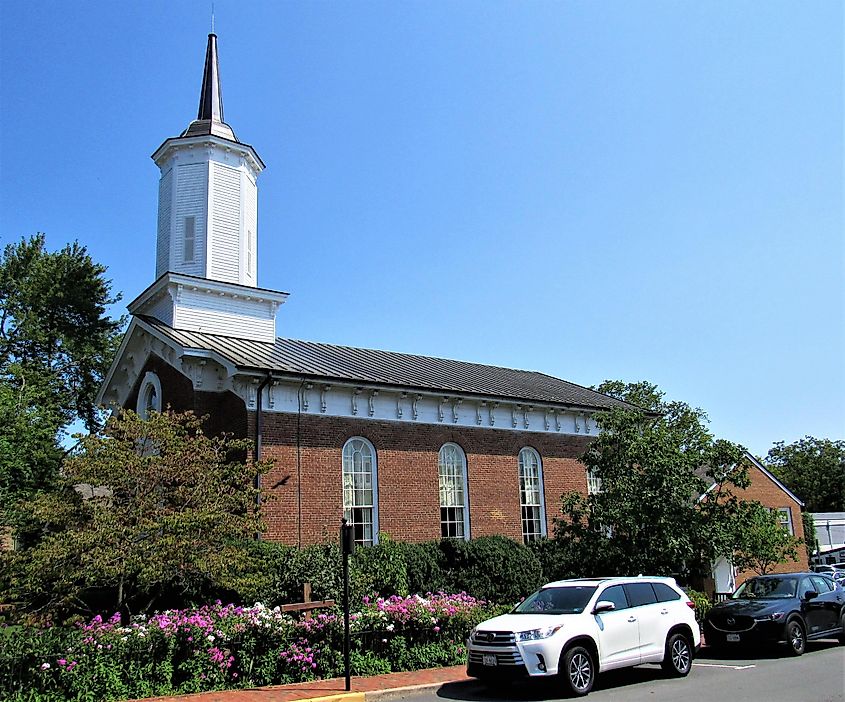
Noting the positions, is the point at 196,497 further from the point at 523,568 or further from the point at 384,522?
the point at 523,568

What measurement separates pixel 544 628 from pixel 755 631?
242 inches

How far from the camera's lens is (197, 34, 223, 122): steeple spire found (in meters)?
27.1

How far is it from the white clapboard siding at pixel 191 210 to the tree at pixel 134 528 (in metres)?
9.38

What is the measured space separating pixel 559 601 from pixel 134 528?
24.7 ft

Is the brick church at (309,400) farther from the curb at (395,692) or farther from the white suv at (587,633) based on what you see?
the white suv at (587,633)

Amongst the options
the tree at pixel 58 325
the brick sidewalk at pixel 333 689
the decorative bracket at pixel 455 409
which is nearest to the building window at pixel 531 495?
the decorative bracket at pixel 455 409

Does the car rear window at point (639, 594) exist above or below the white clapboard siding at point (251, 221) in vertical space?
below

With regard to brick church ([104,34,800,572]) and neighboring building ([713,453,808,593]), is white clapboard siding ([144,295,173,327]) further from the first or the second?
neighboring building ([713,453,808,593])

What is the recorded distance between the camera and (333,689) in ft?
40.6

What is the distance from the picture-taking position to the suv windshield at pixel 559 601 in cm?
1309

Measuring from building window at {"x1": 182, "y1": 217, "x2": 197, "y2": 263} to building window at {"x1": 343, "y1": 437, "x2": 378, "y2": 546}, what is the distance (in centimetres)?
822

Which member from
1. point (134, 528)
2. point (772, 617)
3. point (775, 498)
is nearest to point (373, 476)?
point (134, 528)

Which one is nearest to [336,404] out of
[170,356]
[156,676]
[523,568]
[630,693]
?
[170,356]

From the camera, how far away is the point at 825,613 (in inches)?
654
